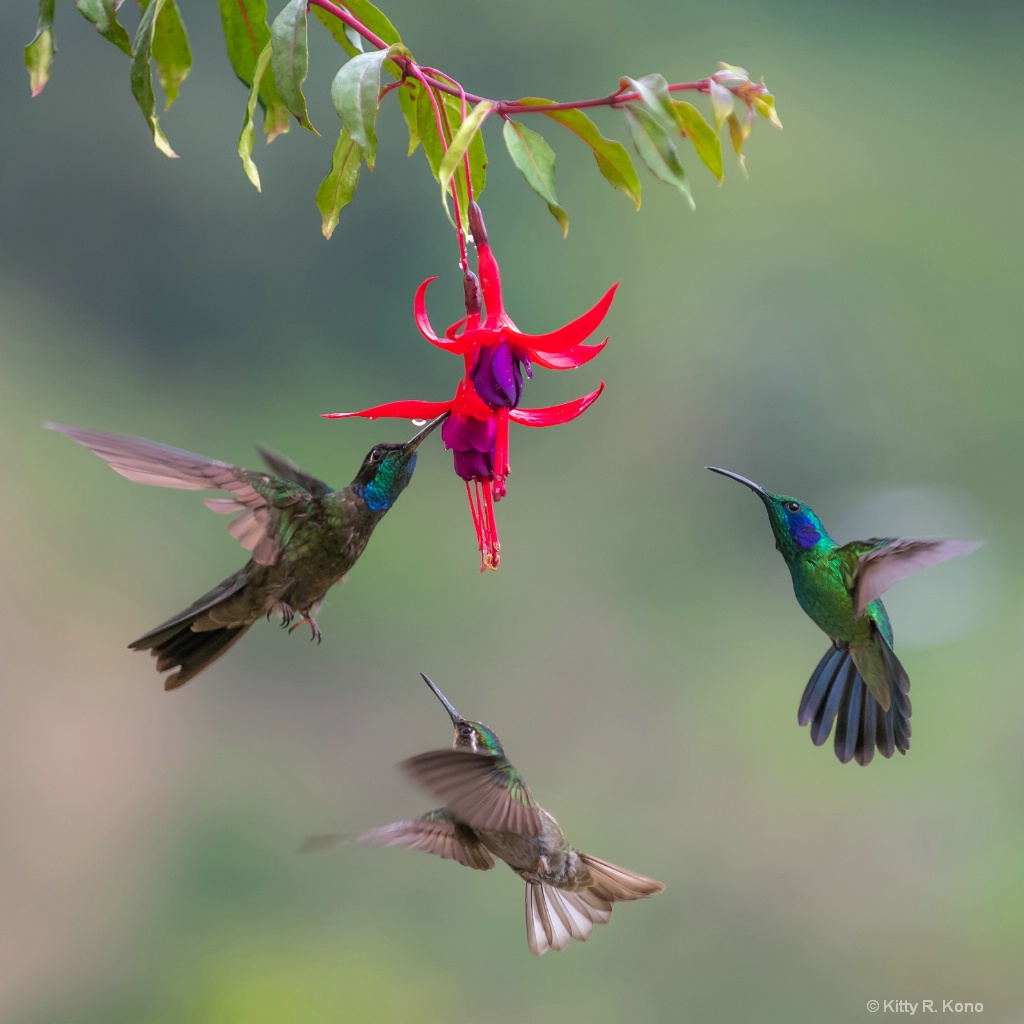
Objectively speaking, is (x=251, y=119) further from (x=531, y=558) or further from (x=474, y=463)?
(x=531, y=558)

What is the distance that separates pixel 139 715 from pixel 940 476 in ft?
5.97

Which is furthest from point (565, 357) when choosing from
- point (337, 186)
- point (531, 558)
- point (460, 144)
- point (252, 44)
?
point (531, 558)

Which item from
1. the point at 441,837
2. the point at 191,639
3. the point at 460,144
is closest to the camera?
the point at 460,144

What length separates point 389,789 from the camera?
2418mm

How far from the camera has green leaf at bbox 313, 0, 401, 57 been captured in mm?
754

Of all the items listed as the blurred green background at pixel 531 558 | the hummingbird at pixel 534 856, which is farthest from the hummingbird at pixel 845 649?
the blurred green background at pixel 531 558

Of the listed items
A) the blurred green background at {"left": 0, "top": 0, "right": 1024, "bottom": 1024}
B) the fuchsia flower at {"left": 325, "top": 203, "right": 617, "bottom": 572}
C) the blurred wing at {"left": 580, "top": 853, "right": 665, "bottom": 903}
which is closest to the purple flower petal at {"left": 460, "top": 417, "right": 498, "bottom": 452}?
the fuchsia flower at {"left": 325, "top": 203, "right": 617, "bottom": 572}

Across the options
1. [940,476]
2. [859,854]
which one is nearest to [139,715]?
[859,854]

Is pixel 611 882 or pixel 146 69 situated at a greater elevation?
pixel 146 69

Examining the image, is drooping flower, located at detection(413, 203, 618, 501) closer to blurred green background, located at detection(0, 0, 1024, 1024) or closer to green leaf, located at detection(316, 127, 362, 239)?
green leaf, located at detection(316, 127, 362, 239)

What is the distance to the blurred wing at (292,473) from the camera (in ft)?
2.61

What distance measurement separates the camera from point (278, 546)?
0.70 metres

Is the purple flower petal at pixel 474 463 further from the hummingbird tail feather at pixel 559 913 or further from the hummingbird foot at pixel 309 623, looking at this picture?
the hummingbird tail feather at pixel 559 913

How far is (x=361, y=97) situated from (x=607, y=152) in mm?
139
